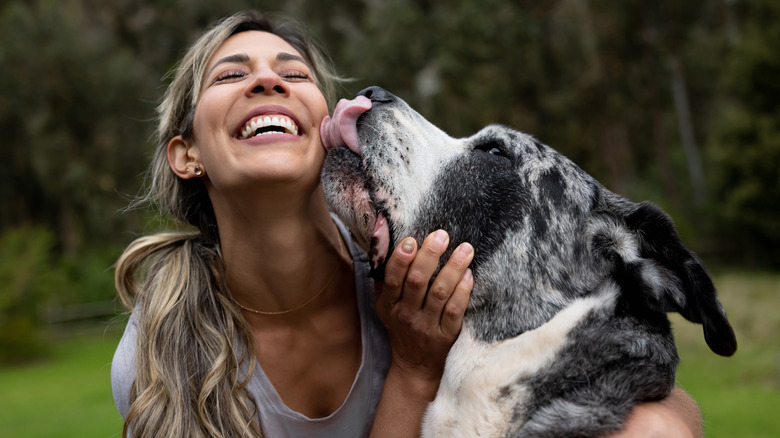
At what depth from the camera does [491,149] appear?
2879 mm

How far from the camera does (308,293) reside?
3238 millimetres

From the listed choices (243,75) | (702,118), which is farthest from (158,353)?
(702,118)

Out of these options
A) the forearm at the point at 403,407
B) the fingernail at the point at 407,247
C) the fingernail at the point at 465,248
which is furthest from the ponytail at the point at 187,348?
the fingernail at the point at 465,248

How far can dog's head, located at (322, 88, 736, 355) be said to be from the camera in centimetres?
257

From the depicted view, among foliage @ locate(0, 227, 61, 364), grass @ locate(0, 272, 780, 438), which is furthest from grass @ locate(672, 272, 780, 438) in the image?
foliage @ locate(0, 227, 61, 364)

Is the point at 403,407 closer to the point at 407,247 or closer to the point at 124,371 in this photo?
the point at 407,247

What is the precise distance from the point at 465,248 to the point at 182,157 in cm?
150

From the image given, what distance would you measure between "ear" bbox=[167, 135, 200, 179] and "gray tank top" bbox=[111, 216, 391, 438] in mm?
731

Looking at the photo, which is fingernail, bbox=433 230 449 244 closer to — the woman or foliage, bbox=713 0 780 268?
the woman

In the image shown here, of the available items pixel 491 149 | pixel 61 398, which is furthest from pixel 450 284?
pixel 61 398

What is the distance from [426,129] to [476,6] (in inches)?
917

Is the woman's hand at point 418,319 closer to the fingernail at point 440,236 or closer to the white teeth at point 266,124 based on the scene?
the fingernail at point 440,236

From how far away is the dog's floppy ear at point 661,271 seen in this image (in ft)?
7.79

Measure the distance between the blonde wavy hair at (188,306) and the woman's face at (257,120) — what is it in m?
0.18
